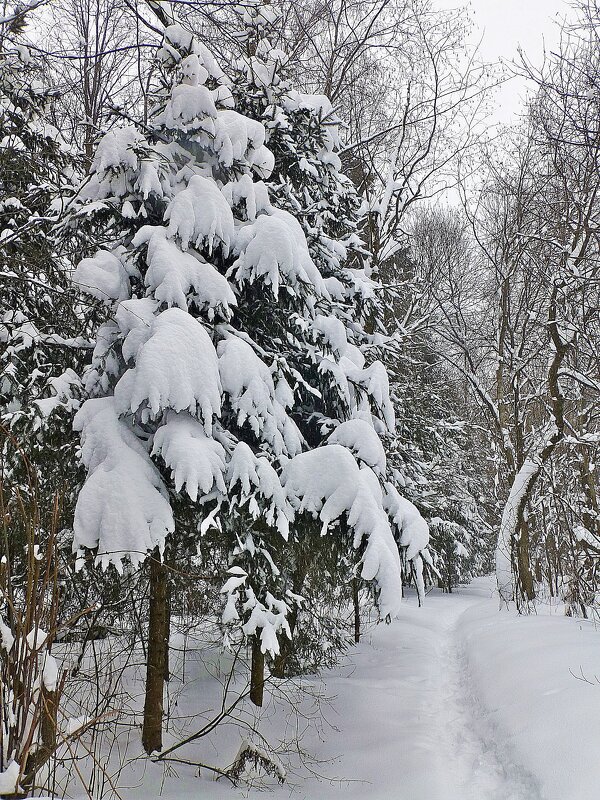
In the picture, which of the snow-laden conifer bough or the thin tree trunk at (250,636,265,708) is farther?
the thin tree trunk at (250,636,265,708)

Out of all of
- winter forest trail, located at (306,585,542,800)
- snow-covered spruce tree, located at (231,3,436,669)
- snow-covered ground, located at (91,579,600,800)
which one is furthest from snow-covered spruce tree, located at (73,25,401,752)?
winter forest trail, located at (306,585,542,800)

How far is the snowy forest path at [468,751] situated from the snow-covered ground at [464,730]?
0.01m

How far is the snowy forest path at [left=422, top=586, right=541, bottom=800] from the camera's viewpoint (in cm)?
409

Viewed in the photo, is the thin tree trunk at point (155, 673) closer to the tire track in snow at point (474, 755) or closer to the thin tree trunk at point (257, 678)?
the thin tree trunk at point (257, 678)

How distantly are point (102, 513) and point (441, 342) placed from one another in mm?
15219

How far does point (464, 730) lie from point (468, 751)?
1.86ft

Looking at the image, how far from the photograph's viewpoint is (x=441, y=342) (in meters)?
17.6

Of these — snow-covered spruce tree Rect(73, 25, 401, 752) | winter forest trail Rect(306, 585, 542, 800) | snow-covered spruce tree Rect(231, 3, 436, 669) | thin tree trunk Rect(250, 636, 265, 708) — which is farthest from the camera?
snow-covered spruce tree Rect(231, 3, 436, 669)

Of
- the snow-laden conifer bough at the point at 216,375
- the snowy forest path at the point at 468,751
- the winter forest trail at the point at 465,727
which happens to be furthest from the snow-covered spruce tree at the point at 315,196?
the snowy forest path at the point at 468,751

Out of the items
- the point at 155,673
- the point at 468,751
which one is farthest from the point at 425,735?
the point at 155,673

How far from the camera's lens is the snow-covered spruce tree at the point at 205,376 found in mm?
3783

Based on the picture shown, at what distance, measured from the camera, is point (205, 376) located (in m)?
3.89

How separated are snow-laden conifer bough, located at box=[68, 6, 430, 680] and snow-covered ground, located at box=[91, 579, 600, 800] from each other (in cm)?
124

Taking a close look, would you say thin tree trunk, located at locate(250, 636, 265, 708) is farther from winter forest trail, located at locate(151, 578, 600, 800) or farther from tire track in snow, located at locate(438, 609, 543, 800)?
tire track in snow, located at locate(438, 609, 543, 800)
